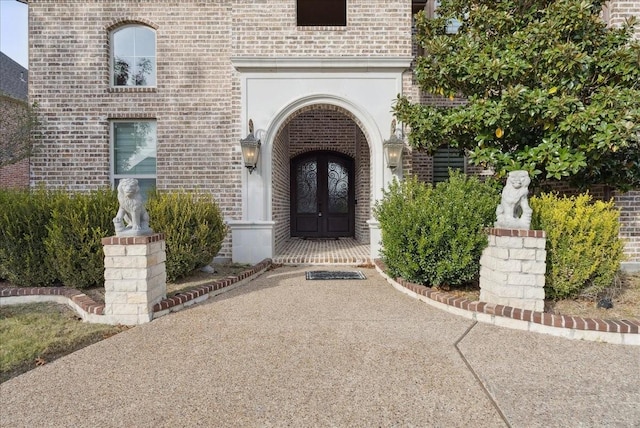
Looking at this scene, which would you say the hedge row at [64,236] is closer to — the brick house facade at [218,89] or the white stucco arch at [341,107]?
the brick house facade at [218,89]

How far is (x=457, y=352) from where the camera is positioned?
285 cm

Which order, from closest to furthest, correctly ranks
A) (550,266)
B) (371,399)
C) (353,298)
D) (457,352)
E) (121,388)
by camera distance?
1. (371,399)
2. (121,388)
3. (457,352)
4. (550,266)
5. (353,298)

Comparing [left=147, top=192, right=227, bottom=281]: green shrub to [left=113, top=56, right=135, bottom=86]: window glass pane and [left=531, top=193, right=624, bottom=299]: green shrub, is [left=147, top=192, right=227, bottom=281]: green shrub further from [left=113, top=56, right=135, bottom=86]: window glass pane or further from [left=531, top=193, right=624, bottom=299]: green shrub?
[left=531, top=193, right=624, bottom=299]: green shrub

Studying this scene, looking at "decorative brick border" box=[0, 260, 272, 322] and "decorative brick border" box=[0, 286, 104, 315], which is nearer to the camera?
"decorative brick border" box=[0, 260, 272, 322]

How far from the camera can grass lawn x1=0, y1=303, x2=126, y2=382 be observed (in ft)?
8.90

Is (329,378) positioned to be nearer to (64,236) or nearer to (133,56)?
(64,236)

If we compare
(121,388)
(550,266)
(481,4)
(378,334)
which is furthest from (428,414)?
(481,4)

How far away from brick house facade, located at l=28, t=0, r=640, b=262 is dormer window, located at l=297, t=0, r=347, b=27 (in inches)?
66.3

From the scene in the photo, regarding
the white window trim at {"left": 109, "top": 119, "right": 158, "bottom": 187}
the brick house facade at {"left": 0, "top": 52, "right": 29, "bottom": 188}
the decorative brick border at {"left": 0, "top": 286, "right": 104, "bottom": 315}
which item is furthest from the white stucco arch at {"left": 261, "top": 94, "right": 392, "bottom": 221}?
the brick house facade at {"left": 0, "top": 52, "right": 29, "bottom": 188}

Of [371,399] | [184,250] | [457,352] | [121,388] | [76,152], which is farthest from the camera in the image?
[76,152]

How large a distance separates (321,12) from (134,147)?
5886 mm

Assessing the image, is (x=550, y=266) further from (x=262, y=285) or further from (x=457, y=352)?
(x=262, y=285)

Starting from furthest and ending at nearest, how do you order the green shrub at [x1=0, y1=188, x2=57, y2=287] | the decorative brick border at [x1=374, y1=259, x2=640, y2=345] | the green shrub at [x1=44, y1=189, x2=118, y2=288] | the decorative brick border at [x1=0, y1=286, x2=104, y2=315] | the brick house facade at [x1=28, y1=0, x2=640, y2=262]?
the brick house facade at [x1=28, y1=0, x2=640, y2=262] → the green shrub at [x1=0, y1=188, x2=57, y2=287] → the green shrub at [x1=44, y1=189, x2=118, y2=288] → the decorative brick border at [x1=0, y1=286, x2=104, y2=315] → the decorative brick border at [x1=374, y1=259, x2=640, y2=345]

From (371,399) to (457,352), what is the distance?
3.62 feet
